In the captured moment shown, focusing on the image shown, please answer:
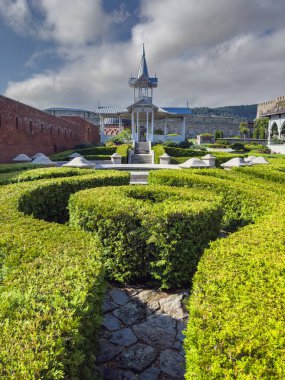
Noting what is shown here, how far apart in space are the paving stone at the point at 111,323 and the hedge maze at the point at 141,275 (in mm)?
732

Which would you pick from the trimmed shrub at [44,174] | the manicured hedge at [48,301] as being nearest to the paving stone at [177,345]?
the manicured hedge at [48,301]

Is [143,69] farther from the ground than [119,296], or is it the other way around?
[143,69]

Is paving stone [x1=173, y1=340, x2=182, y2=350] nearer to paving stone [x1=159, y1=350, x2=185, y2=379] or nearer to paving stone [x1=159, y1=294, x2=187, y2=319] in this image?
paving stone [x1=159, y1=350, x2=185, y2=379]

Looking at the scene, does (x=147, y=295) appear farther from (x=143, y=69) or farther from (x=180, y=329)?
(x=143, y=69)

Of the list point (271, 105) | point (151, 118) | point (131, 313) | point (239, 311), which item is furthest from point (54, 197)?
point (271, 105)

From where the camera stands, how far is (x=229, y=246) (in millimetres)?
3283

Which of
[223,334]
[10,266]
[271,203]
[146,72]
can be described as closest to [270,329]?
[223,334]

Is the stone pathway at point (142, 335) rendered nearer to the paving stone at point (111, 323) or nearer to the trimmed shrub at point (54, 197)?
the paving stone at point (111, 323)

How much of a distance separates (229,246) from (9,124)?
570 inches

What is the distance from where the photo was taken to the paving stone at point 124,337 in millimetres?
3396

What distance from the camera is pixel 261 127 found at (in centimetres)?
5250

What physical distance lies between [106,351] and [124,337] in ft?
1.00

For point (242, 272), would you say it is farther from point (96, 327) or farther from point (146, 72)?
point (146, 72)

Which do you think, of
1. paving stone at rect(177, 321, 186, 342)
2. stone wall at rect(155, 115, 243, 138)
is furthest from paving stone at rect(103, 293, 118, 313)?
stone wall at rect(155, 115, 243, 138)
